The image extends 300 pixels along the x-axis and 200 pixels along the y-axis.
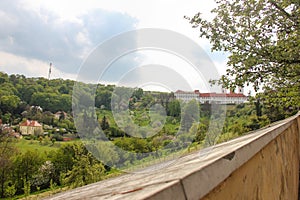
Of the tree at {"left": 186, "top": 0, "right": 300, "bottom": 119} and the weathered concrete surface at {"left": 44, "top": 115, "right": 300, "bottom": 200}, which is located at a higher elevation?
the tree at {"left": 186, "top": 0, "right": 300, "bottom": 119}

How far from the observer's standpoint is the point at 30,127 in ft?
143

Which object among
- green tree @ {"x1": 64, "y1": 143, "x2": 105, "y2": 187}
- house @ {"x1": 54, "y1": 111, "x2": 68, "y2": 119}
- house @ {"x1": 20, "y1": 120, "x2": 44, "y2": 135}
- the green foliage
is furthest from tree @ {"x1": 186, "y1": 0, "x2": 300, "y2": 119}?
house @ {"x1": 20, "y1": 120, "x2": 44, "y2": 135}

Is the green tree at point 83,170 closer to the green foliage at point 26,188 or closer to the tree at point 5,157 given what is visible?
the green foliage at point 26,188

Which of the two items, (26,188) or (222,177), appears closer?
(222,177)

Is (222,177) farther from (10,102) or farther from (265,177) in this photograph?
(10,102)

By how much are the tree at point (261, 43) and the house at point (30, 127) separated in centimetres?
3946

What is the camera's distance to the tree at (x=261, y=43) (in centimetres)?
708

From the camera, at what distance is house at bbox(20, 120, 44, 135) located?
42.8 meters

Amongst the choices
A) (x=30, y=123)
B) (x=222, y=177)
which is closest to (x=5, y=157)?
(x=30, y=123)

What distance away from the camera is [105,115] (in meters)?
4.70

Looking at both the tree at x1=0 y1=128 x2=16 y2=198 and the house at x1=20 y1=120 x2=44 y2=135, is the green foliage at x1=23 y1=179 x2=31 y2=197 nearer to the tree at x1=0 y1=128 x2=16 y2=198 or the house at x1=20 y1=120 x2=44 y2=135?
the tree at x1=0 y1=128 x2=16 y2=198

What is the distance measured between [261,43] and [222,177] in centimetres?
772

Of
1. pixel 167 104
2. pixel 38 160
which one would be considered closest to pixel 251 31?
pixel 167 104

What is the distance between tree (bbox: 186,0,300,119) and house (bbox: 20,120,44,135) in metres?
39.5
